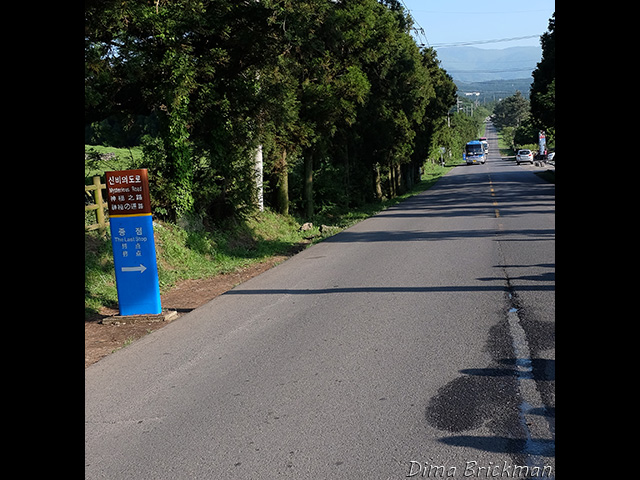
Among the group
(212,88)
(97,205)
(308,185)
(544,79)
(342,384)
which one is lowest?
Result: (342,384)

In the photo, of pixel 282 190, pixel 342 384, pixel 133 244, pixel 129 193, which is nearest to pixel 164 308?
pixel 133 244

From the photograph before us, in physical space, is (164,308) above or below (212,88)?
below

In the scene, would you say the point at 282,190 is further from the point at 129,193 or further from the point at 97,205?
the point at 129,193

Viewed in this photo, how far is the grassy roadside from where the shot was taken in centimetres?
1223

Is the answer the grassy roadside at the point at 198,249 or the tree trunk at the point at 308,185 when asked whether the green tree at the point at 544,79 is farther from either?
the grassy roadside at the point at 198,249

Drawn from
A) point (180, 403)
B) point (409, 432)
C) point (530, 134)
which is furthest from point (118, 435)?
point (530, 134)

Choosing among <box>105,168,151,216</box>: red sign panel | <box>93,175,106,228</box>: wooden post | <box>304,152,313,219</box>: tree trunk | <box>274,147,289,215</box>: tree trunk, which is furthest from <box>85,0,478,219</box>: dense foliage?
<box>105,168,151,216</box>: red sign panel

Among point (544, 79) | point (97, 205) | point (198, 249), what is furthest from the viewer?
point (544, 79)

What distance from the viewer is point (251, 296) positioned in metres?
10.7

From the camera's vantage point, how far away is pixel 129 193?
30.7 feet

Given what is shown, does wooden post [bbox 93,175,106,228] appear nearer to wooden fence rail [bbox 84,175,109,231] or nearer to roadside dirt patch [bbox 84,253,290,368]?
wooden fence rail [bbox 84,175,109,231]

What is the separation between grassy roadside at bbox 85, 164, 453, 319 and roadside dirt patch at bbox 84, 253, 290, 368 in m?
0.32

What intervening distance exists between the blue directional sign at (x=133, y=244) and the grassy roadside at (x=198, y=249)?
1154 mm

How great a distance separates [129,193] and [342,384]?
4.68 m
